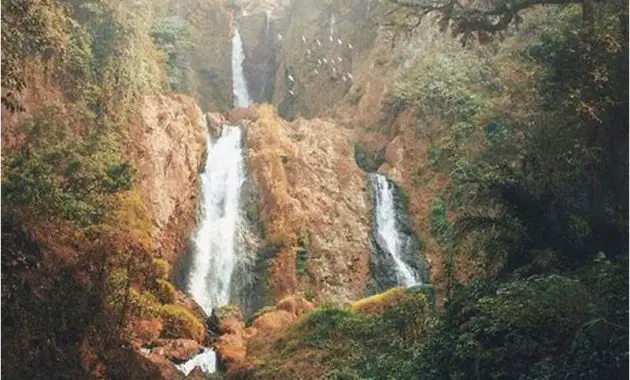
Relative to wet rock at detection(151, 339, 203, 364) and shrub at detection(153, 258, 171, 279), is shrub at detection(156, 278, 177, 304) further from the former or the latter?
wet rock at detection(151, 339, 203, 364)

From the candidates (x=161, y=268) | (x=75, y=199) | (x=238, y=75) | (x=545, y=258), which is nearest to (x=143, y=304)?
(x=75, y=199)

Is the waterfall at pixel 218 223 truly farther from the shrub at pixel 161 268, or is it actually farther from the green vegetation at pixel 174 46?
the green vegetation at pixel 174 46

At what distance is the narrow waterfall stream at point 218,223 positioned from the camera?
21.0 meters

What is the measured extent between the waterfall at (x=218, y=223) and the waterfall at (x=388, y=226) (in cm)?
500

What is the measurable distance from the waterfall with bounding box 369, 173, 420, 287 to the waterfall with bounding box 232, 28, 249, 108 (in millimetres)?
12450

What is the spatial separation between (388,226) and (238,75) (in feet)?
53.6

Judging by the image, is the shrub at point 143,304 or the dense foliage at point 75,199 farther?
the shrub at point 143,304

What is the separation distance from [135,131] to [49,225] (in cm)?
999

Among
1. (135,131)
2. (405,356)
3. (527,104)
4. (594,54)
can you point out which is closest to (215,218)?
(135,131)

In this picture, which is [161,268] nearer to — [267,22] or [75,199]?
[75,199]

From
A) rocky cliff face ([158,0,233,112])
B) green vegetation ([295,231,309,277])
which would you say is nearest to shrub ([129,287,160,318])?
green vegetation ([295,231,309,277])

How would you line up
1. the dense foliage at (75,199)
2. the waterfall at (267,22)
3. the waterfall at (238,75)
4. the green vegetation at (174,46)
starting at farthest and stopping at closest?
1. the waterfall at (267,22)
2. the waterfall at (238,75)
3. the green vegetation at (174,46)
4. the dense foliage at (75,199)

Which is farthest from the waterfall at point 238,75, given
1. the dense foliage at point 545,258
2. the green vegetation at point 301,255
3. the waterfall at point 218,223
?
the dense foliage at point 545,258

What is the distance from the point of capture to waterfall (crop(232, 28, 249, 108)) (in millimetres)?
35812
